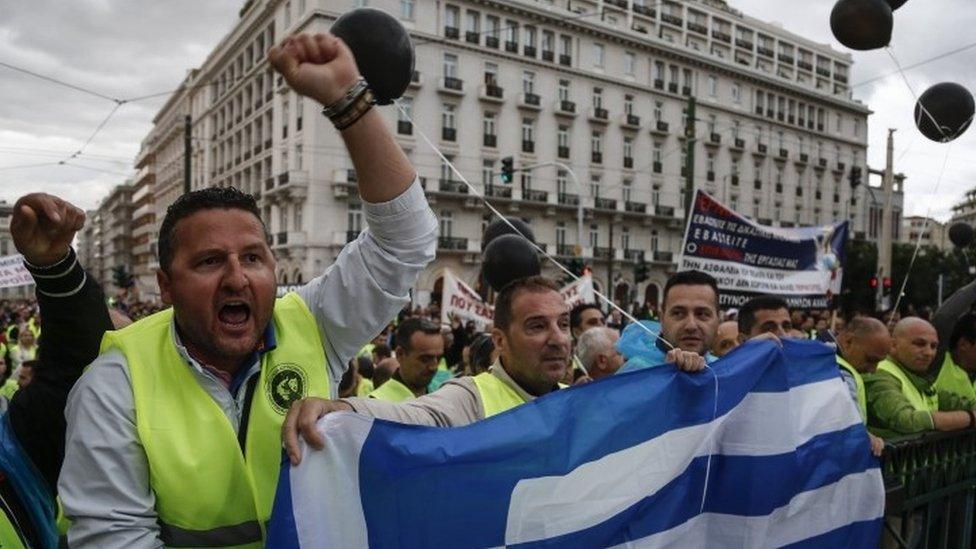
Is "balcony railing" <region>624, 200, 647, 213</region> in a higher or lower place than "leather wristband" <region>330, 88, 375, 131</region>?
higher

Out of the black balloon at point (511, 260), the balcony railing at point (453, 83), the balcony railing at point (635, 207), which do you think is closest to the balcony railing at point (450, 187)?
the balcony railing at point (453, 83)

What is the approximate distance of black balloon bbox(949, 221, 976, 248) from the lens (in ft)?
35.7

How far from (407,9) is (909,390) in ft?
124

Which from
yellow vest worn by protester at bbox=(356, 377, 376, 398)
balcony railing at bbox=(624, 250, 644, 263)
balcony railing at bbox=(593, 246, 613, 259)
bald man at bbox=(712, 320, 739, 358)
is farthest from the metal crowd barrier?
balcony railing at bbox=(624, 250, 644, 263)

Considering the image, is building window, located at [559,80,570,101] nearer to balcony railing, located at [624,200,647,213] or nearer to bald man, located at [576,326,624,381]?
balcony railing, located at [624,200,647,213]

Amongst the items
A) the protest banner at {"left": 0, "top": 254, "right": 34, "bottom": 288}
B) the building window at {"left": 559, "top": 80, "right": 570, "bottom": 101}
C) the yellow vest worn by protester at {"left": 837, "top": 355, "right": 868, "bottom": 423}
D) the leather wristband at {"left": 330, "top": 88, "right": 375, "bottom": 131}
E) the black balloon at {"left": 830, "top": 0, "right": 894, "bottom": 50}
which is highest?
the building window at {"left": 559, "top": 80, "right": 570, "bottom": 101}

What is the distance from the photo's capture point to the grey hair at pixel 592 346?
16.4ft

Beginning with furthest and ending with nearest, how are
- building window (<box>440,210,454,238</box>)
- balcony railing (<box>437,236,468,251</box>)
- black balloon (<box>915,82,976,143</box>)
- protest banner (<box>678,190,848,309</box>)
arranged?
building window (<box>440,210,454,238</box>) < balcony railing (<box>437,236,468,251</box>) < protest banner (<box>678,190,848,309</box>) < black balloon (<box>915,82,976,143</box>)

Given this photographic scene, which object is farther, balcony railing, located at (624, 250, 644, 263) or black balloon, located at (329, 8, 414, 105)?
balcony railing, located at (624, 250, 644, 263)

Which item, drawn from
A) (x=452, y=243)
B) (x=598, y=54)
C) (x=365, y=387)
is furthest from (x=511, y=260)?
(x=598, y=54)

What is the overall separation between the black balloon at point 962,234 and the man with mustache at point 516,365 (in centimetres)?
980

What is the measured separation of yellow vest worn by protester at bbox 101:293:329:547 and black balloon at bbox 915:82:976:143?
6145mm

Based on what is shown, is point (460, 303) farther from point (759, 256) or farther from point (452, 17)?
point (452, 17)

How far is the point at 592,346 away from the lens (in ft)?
16.5
